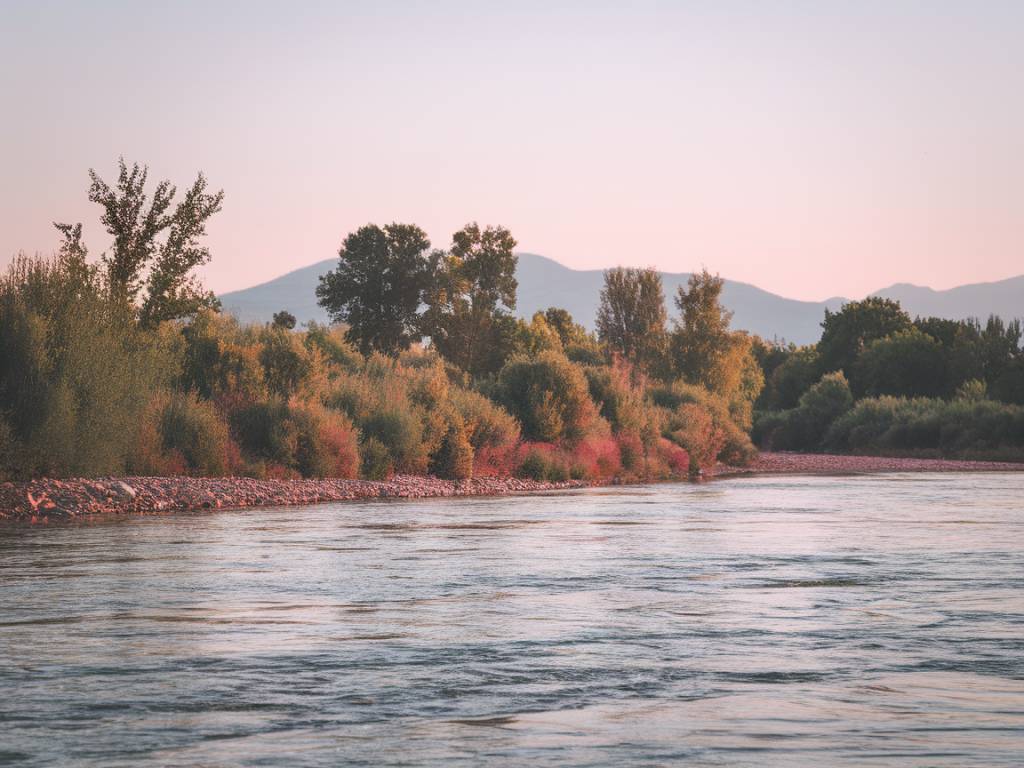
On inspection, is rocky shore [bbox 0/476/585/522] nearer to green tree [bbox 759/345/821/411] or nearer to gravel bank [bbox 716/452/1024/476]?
gravel bank [bbox 716/452/1024/476]

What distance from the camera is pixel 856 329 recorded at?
388 ft

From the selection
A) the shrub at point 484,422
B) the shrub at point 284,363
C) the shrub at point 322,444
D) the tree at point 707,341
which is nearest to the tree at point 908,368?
the tree at point 707,341

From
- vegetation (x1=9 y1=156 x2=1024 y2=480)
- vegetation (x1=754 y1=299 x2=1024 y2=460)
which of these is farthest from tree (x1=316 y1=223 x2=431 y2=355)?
Answer: vegetation (x1=754 y1=299 x2=1024 y2=460)

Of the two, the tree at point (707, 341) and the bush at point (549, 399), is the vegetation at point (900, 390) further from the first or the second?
the bush at point (549, 399)

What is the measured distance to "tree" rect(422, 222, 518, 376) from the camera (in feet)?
272

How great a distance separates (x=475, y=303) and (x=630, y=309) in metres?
13.9

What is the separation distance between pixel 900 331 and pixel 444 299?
155 feet

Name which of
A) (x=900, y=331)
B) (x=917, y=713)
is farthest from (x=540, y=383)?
(x=900, y=331)

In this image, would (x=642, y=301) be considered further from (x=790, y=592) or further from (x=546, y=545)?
(x=790, y=592)

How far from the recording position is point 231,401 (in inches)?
1567

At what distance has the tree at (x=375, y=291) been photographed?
84625 mm

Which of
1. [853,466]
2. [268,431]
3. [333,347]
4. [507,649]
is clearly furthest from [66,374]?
[853,466]

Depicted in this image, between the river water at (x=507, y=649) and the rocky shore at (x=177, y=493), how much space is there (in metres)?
4.24

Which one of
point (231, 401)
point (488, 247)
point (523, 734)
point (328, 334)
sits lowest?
point (523, 734)
